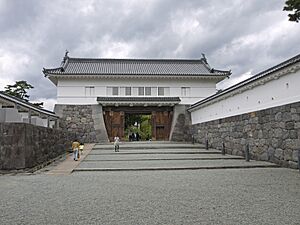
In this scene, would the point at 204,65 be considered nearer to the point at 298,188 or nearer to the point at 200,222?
the point at 298,188

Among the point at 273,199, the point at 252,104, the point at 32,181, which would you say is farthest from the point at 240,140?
the point at 32,181

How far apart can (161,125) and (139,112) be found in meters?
1.91

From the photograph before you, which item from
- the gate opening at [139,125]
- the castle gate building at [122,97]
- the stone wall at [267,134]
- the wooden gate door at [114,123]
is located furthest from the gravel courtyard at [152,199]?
the gate opening at [139,125]

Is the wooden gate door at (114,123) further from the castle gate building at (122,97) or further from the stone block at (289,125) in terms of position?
the stone block at (289,125)

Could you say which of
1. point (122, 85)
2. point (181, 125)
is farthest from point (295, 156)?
point (122, 85)

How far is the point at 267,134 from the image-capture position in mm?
9609

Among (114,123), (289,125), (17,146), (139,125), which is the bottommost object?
(17,146)

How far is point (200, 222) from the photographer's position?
132 inches

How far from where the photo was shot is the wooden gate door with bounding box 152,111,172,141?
21219 millimetres

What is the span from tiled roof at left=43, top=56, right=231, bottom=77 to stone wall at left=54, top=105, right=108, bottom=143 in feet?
8.63

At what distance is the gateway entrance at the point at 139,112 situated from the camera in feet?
67.7

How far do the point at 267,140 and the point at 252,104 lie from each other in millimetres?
1846

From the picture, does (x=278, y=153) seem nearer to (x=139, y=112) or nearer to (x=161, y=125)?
(x=161, y=125)

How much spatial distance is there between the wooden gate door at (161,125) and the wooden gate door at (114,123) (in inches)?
93.9
